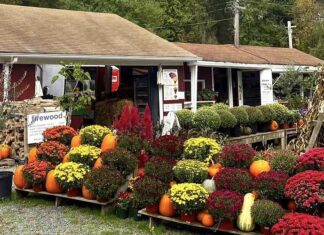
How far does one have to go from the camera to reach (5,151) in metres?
11.2

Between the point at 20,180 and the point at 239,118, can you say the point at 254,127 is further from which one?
the point at 20,180

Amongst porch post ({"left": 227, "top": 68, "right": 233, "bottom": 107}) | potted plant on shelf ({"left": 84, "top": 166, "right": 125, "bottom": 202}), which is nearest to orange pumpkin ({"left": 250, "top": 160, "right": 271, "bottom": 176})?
potted plant on shelf ({"left": 84, "top": 166, "right": 125, "bottom": 202})

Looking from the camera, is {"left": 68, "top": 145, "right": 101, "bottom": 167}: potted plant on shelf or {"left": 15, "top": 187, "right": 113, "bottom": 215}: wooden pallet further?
{"left": 68, "top": 145, "right": 101, "bottom": 167}: potted plant on shelf

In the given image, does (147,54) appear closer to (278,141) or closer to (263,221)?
(278,141)

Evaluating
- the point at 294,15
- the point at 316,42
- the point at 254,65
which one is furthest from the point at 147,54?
the point at 294,15

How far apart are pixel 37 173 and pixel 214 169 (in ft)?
9.72

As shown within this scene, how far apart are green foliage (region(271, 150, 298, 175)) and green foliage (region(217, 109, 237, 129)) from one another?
6.02m

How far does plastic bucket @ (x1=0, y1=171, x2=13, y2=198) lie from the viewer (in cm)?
796

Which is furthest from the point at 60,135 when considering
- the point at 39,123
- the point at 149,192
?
the point at 149,192

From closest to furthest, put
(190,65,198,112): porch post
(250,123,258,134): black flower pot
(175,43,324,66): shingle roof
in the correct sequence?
(250,123,258,134): black flower pot → (190,65,198,112): porch post → (175,43,324,66): shingle roof

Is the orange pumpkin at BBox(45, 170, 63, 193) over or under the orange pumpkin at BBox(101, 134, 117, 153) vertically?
under

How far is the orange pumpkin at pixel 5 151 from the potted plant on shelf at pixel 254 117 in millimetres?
6526

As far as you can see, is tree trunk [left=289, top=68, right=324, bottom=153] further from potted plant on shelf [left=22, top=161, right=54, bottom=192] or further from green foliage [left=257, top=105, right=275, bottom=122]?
green foliage [left=257, top=105, right=275, bottom=122]

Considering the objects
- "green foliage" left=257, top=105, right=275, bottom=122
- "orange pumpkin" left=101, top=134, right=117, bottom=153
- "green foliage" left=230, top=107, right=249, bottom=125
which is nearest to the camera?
"orange pumpkin" left=101, top=134, right=117, bottom=153
